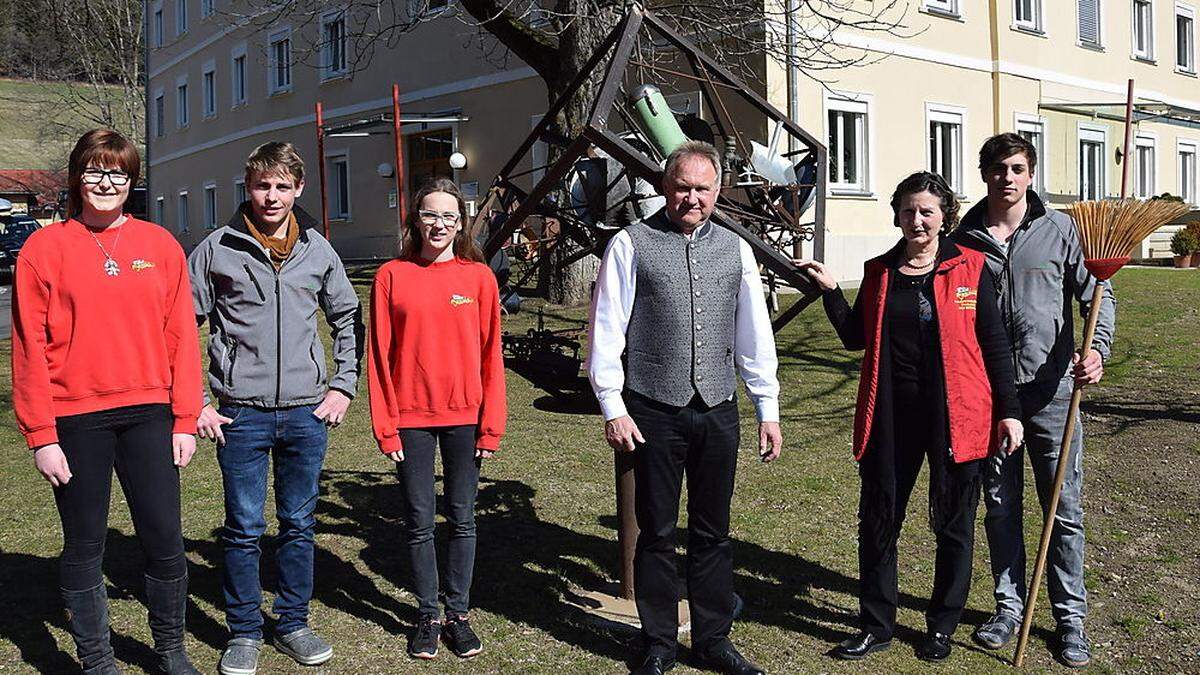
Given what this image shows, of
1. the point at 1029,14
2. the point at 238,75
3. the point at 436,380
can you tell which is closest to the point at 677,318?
the point at 436,380

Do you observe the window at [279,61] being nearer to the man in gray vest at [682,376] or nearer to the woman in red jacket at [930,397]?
the man in gray vest at [682,376]

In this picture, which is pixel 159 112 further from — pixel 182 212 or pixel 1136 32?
pixel 1136 32

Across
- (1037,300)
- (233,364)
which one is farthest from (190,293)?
(1037,300)

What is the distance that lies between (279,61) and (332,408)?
29.2 metres

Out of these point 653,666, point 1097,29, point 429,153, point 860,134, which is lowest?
point 653,666

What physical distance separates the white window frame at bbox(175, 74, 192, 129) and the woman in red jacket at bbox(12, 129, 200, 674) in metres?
37.1

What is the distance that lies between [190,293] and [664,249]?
165 centimetres

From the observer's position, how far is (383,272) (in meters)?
4.40

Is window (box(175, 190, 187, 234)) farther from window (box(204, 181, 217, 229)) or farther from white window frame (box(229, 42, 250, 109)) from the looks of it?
white window frame (box(229, 42, 250, 109))

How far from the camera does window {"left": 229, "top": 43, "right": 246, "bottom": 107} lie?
33812mm

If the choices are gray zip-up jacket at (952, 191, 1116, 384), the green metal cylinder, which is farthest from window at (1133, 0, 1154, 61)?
gray zip-up jacket at (952, 191, 1116, 384)

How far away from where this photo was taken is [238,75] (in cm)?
3422

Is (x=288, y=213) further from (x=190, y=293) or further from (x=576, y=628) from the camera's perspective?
(x=576, y=628)

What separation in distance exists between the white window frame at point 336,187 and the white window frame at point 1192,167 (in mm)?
19472
